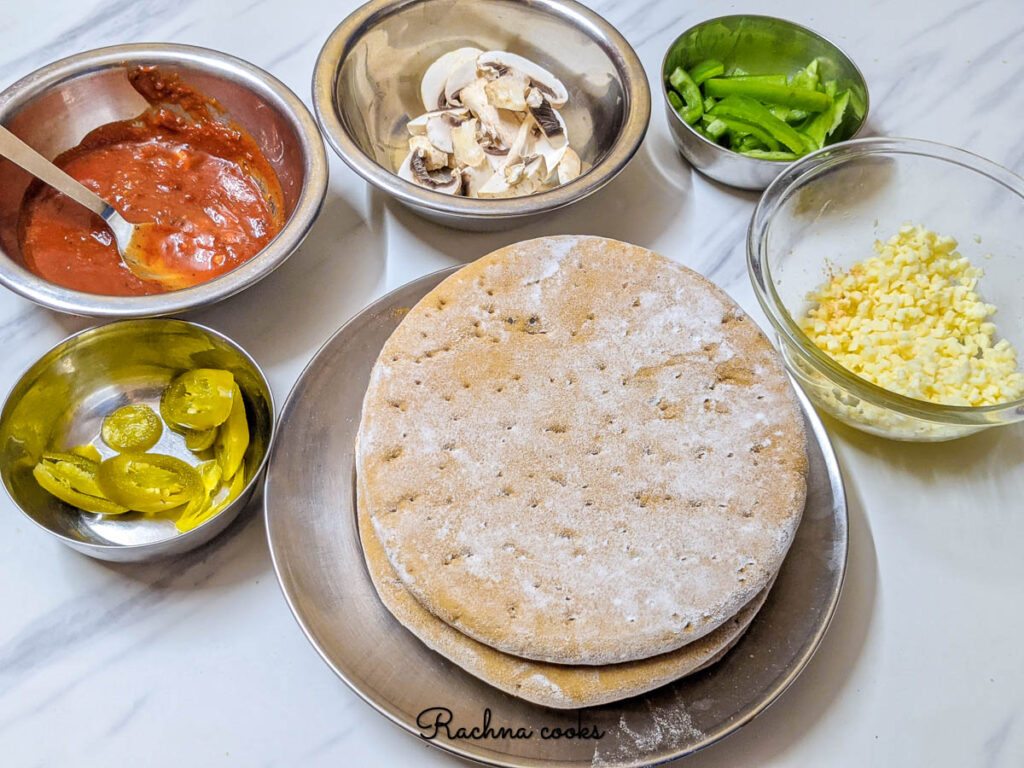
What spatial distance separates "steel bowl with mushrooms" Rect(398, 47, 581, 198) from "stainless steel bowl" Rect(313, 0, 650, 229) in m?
0.04

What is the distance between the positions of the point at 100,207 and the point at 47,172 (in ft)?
0.26

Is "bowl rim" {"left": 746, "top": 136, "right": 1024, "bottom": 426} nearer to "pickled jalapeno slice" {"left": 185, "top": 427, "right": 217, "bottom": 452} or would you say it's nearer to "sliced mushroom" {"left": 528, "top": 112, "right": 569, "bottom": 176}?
"sliced mushroom" {"left": 528, "top": 112, "right": 569, "bottom": 176}

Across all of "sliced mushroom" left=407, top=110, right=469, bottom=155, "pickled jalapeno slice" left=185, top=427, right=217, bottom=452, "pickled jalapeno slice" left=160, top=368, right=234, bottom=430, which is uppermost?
"sliced mushroom" left=407, top=110, right=469, bottom=155

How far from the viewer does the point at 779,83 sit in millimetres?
1368

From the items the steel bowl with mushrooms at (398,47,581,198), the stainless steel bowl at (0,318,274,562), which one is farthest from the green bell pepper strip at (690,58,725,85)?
the stainless steel bowl at (0,318,274,562)

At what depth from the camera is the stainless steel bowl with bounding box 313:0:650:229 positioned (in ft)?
4.14

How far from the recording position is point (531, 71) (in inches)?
54.6

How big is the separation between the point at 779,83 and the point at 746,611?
2.87 feet

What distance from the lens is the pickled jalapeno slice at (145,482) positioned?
0.98 metres

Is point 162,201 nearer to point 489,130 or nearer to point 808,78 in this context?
point 489,130

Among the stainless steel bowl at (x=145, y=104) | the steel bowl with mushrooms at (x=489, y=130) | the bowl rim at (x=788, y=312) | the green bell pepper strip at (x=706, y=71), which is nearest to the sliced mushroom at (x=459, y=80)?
the steel bowl with mushrooms at (x=489, y=130)

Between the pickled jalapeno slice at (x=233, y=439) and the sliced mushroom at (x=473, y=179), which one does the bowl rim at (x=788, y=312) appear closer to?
the sliced mushroom at (x=473, y=179)

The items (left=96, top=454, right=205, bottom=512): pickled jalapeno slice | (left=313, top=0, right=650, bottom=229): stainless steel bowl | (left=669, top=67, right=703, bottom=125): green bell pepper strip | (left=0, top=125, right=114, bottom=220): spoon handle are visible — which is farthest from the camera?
(left=669, top=67, right=703, bottom=125): green bell pepper strip

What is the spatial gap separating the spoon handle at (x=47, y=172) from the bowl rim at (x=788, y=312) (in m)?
0.92
